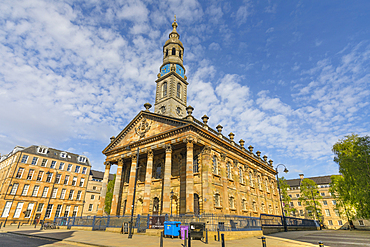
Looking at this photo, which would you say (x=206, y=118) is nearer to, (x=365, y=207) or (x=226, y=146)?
(x=226, y=146)

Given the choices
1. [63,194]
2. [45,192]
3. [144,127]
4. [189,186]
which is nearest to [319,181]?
[189,186]

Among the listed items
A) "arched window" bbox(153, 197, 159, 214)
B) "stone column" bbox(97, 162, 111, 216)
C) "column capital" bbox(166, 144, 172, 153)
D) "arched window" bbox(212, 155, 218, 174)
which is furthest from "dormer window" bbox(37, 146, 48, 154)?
"arched window" bbox(212, 155, 218, 174)

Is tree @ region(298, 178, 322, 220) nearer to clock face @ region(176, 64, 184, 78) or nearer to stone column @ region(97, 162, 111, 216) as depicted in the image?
clock face @ region(176, 64, 184, 78)

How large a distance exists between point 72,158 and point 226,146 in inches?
1743

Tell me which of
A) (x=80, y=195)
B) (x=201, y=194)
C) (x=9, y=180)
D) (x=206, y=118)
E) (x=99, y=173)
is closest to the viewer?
(x=201, y=194)

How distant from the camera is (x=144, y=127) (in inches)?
1155

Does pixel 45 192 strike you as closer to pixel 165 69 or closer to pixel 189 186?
pixel 165 69

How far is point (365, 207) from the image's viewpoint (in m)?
24.9

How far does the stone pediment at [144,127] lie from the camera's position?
85.8ft

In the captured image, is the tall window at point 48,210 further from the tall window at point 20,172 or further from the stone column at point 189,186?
the stone column at point 189,186

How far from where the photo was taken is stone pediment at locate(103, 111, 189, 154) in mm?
26141

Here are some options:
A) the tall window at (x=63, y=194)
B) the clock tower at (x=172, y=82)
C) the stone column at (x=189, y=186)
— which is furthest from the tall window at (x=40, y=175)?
the stone column at (x=189, y=186)

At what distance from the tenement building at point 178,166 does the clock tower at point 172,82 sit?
0.20 m

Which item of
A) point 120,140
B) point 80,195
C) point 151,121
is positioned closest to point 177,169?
point 151,121
